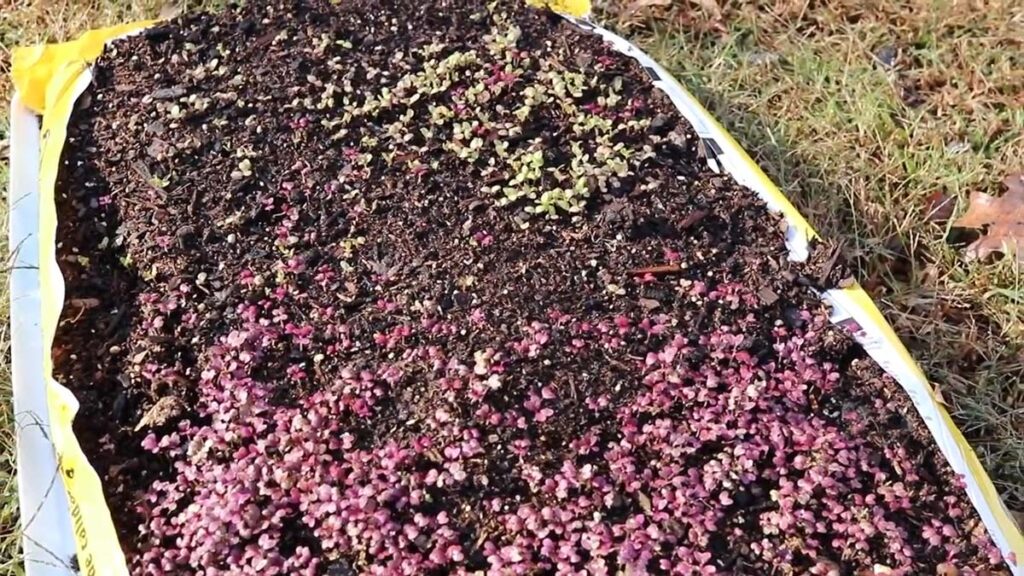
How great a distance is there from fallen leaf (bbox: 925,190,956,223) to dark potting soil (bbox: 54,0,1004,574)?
0.77m

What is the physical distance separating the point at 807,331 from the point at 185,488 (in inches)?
50.7

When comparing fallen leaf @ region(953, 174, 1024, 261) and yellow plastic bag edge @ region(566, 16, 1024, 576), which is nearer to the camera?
yellow plastic bag edge @ region(566, 16, 1024, 576)

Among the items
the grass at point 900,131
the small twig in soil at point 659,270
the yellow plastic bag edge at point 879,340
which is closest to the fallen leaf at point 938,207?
the grass at point 900,131

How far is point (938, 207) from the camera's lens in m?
2.85

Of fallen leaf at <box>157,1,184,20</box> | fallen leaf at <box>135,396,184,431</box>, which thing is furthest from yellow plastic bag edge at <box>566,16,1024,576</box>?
fallen leaf at <box>157,1,184,20</box>

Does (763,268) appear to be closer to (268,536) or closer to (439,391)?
(439,391)

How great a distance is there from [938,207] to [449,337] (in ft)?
5.33

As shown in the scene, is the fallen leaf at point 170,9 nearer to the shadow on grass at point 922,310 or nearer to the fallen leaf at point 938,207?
the shadow on grass at point 922,310

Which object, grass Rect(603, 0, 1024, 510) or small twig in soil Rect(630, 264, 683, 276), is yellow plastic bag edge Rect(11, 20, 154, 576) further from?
grass Rect(603, 0, 1024, 510)

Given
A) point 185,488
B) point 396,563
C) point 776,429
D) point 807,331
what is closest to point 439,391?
point 396,563

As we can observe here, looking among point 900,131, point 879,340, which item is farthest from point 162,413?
point 900,131

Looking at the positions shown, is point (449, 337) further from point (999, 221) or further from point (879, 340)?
point (999, 221)

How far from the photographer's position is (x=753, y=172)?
2.46 meters

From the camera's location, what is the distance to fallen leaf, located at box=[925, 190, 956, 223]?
2838mm
